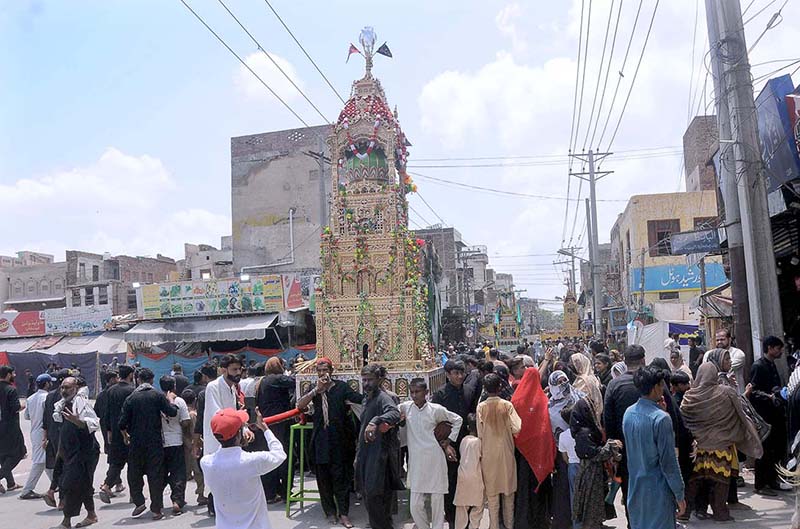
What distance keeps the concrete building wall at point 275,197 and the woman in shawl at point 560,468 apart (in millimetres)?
28460

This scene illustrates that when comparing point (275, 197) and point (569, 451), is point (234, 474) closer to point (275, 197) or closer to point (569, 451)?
point (569, 451)

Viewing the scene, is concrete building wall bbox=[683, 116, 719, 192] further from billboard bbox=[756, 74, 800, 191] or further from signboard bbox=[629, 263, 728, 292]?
billboard bbox=[756, 74, 800, 191]

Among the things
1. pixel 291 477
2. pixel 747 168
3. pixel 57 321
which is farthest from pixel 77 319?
pixel 747 168

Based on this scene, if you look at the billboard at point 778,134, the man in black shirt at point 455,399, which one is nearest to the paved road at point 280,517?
the man in black shirt at point 455,399

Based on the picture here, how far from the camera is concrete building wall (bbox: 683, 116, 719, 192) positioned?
113ft

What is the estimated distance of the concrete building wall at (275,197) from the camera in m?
35.3

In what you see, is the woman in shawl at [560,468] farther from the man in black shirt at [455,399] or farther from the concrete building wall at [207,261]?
the concrete building wall at [207,261]

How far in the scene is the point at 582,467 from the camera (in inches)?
245

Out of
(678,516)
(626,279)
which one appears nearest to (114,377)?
(678,516)

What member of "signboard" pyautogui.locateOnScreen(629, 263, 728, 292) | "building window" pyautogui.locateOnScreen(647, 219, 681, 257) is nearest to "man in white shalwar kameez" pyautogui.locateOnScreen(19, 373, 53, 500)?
"signboard" pyautogui.locateOnScreen(629, 263, 728, 292)

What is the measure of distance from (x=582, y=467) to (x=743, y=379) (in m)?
3.88

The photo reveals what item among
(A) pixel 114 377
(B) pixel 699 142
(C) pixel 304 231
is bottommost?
(A) pixel 114 377

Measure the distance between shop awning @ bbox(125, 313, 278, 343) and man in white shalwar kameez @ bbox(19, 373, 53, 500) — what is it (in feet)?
41.5

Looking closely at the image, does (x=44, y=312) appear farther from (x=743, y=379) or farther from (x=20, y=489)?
(x=743, y=379)
